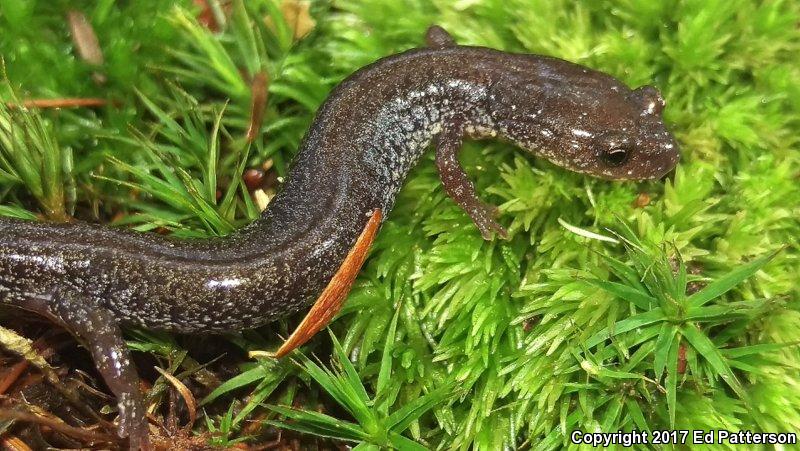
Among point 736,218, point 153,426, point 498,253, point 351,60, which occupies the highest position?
point 351,60

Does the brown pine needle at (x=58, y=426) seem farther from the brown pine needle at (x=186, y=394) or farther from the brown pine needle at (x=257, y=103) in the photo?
the brown pine needle at (x=257, y=103)

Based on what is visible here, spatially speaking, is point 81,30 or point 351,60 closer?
point 81,30

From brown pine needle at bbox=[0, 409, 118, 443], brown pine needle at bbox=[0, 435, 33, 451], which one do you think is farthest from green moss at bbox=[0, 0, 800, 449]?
brown pine needle at bbox=[0, 435, 33, 451]

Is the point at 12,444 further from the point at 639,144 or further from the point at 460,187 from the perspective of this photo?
the point at 639,144

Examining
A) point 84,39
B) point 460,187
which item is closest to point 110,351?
point 84,39

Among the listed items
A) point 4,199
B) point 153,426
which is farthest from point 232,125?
point 153,426

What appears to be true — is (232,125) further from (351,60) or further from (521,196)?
(521,196)

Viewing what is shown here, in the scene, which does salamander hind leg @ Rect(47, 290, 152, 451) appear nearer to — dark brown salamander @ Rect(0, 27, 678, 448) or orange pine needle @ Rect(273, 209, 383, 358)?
dark brown salamander @ Rect(0, 27, 678, 448)
